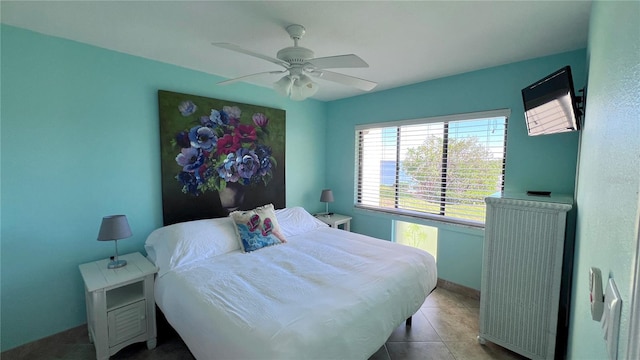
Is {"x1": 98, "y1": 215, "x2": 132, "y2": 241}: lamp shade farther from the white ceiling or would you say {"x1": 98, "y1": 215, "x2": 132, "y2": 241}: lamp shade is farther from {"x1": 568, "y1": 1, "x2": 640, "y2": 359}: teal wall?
{"x1": 568, "y1": 1, "x2": 640, "y2": 359}: teal wall

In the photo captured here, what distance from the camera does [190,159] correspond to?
280cm

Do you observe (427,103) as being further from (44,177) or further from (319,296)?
(44,177)

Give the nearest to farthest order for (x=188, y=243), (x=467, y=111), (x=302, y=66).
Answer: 1. (x=302, y=66)
2. (x=188, y=243)
3. (x=467, y=111)

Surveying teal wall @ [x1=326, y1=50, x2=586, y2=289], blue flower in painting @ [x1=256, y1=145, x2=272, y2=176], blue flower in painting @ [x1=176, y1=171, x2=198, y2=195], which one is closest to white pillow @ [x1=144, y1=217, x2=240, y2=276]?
blue flower in painting @ [x1=176, y1=171, x2=198, y2=195]

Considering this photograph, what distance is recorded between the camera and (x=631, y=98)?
1.79ft

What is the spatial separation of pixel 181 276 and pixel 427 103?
314 cm

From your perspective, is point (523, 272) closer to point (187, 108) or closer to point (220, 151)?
point (220, 151)

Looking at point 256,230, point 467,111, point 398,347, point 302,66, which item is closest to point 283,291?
point 256,230

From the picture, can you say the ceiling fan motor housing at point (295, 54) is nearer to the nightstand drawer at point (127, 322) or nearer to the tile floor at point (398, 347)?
the nightstand drawer at point (127, 322)

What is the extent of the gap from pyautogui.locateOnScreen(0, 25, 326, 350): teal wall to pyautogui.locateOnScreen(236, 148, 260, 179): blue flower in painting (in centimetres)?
85

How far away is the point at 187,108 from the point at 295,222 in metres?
1.74

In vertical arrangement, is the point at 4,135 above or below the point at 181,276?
above

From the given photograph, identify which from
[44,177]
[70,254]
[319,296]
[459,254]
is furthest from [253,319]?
[459,254]

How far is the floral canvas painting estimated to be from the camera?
268cm
